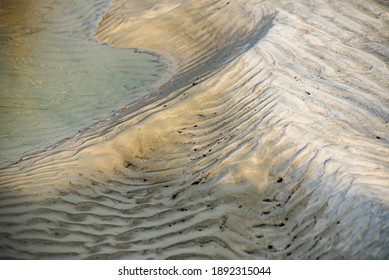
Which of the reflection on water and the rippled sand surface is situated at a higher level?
the reflection on water

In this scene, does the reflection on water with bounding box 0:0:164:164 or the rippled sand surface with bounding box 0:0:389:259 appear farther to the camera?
the reflection on water with bounding box 0:0:164:164

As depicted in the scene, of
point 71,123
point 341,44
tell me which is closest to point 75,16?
point 71,123

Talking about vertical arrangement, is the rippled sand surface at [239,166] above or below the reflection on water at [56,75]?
below

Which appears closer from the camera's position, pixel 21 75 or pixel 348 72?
pixel 348 72

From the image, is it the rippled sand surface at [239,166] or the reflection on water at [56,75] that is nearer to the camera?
the rippled sand surface at [239,166]

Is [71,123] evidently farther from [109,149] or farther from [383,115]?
[383,115]
